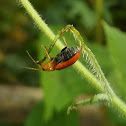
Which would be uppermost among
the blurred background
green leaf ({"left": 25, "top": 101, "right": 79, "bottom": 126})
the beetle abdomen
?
the blurred background

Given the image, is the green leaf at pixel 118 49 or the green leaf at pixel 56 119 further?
the green leaf at pixel 56 119

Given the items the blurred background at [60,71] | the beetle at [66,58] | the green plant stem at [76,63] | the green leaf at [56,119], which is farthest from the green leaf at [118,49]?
the beetle at [66,58]

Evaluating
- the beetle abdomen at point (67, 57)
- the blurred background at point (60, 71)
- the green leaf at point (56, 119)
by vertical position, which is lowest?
the beetle abdomen at point (67, 57)

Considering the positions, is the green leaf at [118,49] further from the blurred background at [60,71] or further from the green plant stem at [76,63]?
the green plant stem at [76,63]

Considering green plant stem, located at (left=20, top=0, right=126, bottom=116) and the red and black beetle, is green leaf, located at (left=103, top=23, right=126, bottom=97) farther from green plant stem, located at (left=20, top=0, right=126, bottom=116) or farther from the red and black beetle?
the red and black beetle

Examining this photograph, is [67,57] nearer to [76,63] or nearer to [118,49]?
[76,63]

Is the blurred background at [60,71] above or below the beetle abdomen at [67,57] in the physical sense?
above

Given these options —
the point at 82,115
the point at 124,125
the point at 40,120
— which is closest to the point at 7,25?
the point at 82,115

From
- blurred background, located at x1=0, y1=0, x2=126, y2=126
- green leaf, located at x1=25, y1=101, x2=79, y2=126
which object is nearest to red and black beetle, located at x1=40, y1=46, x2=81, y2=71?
blurred background, located at x1=0, y1=0, x2=126, y2=126
